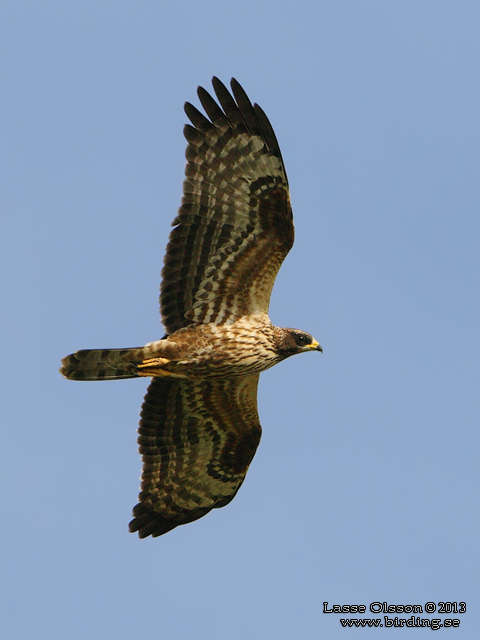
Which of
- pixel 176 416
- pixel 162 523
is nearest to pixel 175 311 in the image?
pixel 176 416

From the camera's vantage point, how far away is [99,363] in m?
15.1

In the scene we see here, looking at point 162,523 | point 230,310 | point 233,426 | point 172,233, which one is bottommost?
point 162,523

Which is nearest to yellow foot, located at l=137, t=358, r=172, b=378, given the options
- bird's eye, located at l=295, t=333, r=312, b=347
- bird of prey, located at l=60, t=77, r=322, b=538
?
bird of prey, located at l=60, t=77, r=322, b=538

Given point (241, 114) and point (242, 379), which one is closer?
point (241, 114)

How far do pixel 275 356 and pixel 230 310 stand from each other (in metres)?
0.87

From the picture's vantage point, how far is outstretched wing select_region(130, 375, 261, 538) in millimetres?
16109

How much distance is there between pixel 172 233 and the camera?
1464 cm

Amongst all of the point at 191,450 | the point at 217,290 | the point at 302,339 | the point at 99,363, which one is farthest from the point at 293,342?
the point at 99,363

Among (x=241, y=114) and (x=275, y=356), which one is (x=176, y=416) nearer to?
(x=275, y=356)

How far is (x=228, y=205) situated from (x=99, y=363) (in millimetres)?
2722

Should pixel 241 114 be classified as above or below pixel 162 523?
above

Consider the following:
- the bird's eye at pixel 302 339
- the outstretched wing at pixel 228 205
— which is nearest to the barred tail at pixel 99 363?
the outstretched wing at pixel 228 205

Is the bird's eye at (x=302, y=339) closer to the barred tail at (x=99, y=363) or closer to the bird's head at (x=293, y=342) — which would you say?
the bird's head at (x=293, y=342)

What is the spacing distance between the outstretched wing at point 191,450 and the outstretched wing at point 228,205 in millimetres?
1830
